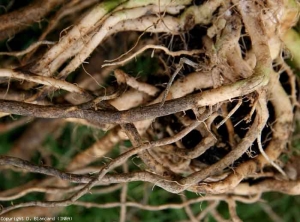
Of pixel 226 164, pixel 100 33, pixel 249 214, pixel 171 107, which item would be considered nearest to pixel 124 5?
pixel 100 33

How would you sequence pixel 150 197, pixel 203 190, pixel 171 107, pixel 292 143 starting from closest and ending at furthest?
pixel 171 107 < pixel 203 190 < pixel 292 143 < pixel 150 197

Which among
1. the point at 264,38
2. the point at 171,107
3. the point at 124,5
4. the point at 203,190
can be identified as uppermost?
the point at 124,5

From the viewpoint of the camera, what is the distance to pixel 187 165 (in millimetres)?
1041

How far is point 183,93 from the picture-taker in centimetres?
100

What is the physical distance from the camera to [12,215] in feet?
4.08

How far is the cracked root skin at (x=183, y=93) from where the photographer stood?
0.87 m

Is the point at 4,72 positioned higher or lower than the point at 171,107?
higher

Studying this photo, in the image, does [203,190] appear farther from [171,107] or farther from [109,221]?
[109,221]

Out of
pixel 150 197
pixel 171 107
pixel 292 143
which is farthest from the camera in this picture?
pixel 150 197

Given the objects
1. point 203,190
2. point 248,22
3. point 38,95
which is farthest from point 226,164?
point 38,95

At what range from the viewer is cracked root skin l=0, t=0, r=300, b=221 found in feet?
2.87

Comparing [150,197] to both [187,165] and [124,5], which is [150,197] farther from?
[124,5]

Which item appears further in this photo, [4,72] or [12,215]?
[12,215]

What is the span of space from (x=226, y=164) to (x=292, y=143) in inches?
14.8
